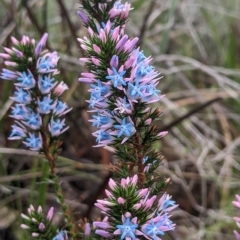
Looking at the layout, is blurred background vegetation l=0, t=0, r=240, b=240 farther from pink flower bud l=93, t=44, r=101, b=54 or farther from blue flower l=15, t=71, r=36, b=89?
pink flower bud l=93, t=44, r=101, b=54

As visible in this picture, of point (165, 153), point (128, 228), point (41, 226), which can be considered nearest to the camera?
point (128, 228)

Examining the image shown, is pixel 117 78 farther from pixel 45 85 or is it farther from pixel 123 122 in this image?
pixel 45 85

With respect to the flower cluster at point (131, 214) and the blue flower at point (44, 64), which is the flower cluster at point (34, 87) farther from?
the flower cluster at point (131, 214)

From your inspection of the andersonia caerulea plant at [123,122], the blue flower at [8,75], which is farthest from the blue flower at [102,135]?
the blue flower at [8,75]

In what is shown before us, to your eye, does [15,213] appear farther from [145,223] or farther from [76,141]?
[145,223]

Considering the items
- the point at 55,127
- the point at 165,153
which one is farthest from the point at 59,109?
the point at 165,153

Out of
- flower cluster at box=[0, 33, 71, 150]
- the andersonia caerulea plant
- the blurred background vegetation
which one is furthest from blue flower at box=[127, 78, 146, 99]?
the blurred background vegetation
